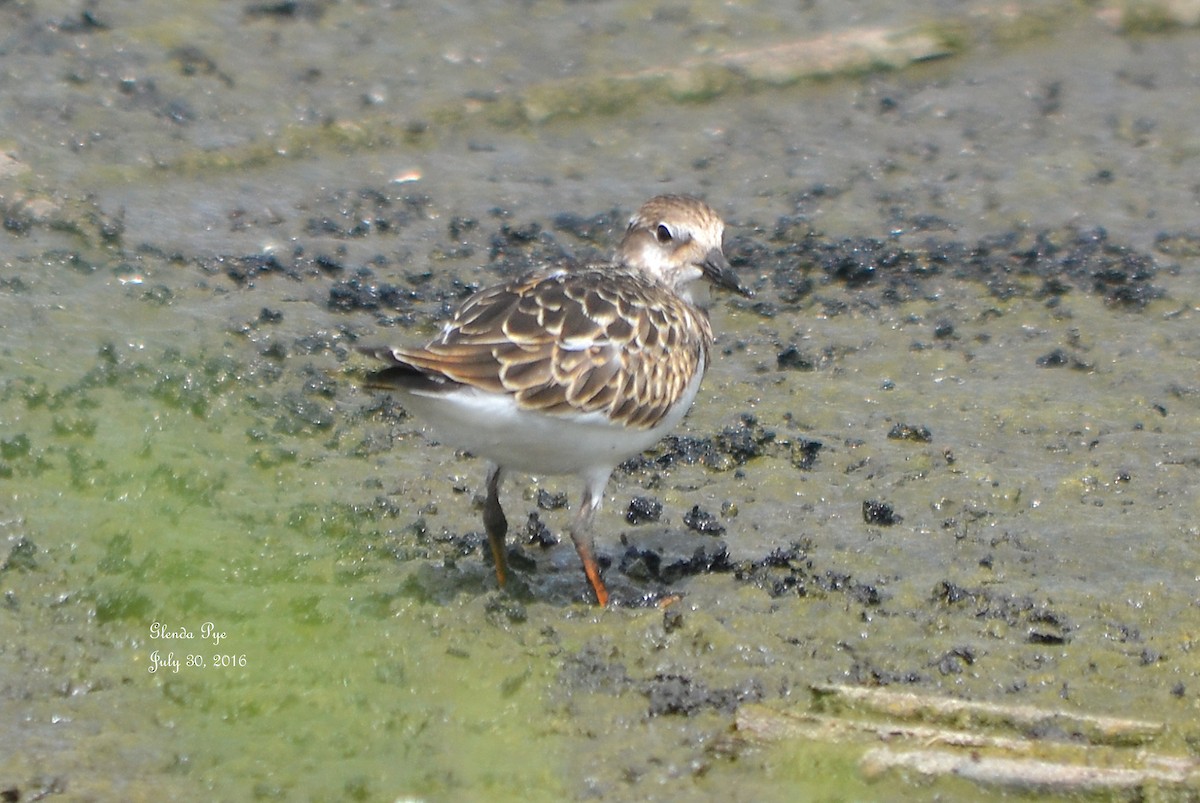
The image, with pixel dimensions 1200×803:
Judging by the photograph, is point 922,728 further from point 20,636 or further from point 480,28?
point 480,28

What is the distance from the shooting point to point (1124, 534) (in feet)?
20.3

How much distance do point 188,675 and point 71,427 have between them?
184cm

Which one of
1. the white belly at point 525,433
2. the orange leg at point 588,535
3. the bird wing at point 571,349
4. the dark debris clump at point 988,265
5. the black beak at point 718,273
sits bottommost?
the orange leg at point 588,535

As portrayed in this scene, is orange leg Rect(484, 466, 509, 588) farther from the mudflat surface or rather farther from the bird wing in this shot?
the bird wing

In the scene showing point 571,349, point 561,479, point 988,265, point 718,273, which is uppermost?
point 988,265

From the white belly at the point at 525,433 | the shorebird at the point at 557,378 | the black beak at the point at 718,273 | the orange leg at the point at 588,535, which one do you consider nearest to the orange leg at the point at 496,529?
the shorebird at the point at 557,378

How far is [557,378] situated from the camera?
556 cm

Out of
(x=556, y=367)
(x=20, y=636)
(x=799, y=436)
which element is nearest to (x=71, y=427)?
(x=20, y=636)

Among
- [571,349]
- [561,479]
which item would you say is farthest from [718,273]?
[571,349]

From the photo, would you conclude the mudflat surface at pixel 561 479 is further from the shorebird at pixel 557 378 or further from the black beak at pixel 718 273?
the black beak at pixel 718 273

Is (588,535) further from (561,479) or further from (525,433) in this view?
(561,479)

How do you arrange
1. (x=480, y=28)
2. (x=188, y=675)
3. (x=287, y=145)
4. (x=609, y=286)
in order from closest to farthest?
(x=188, y=675), (x=609, y=286), (x=287, y=145), (x=480, y=28)

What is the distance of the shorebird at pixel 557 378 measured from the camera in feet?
17.7

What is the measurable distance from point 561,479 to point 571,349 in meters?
1.23
